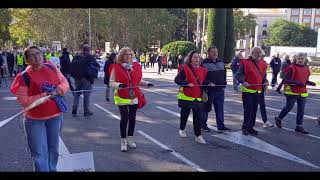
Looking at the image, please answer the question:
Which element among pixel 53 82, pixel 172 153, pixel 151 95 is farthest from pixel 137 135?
pixel 151 95

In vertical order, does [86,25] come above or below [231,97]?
above

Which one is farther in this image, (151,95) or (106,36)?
(106,36)

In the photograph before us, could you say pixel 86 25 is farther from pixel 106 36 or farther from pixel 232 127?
pixel 232 127

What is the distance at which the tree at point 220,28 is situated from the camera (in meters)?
35.3

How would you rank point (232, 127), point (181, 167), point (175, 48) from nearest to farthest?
point (181, 167)
point (232, 127)
point (175, 48)

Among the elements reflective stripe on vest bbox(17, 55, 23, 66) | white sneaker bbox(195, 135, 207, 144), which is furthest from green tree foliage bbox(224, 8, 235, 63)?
white sneaker bbox(195, 135, 207, 144)

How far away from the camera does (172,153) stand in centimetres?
639

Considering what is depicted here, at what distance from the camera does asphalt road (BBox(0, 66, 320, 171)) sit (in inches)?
227

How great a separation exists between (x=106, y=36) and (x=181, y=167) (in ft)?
180

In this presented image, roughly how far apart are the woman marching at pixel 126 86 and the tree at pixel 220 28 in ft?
96.8

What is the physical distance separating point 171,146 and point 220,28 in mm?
30130

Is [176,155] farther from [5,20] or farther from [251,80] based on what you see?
[5,20]

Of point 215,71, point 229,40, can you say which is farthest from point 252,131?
point 229,40

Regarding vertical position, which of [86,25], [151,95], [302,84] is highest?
[86,25]
